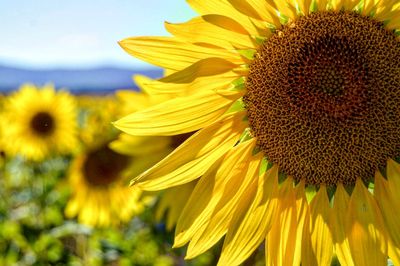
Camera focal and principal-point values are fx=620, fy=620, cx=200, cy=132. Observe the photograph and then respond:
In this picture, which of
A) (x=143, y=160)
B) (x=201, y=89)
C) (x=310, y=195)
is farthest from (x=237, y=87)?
(x=143, y=160)

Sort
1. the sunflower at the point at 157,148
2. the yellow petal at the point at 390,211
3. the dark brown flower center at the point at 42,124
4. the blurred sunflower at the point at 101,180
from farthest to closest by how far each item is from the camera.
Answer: the dark brown flower center at the point at 42,124 → the blurred sunflower at the point at 101,180 → the sunflower at the point at 157,148 → the yellow petal at the point at 390,211

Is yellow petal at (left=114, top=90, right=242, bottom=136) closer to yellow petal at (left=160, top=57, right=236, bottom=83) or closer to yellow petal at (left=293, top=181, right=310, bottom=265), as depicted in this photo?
yellow petal at (left=160, top=57, right=236, bottom=83)

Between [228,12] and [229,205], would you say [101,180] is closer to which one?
[229,205]

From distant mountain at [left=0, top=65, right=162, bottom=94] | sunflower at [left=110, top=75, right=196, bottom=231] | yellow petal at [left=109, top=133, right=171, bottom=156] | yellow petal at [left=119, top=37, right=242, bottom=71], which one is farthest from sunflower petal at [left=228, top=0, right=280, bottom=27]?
distant mountain at [left=0, top=65, right=162, bottom=94]

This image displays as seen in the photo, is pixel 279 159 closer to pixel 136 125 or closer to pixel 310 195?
pixel 310 195

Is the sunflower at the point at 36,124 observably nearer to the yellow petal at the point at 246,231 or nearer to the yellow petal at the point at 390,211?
the yellow petal at the point at 246,231

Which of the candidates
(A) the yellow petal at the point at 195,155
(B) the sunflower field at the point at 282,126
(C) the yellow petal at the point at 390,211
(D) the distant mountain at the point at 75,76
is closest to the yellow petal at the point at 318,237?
(B) the sunflower field at the point at 282,126

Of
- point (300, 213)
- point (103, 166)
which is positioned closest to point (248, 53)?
point (300, 213)
